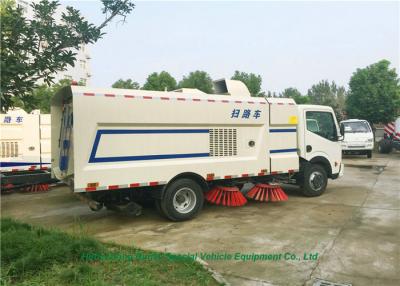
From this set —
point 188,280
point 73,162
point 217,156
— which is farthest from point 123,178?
point 188,280

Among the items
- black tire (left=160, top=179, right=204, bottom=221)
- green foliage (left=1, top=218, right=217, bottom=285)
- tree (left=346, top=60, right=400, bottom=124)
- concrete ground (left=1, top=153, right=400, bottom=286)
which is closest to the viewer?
green foliage (left=1, top=218, right=217, bottom=285)

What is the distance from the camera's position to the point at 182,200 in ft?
22.7

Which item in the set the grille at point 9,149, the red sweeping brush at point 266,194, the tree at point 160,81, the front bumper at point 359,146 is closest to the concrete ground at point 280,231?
the red sweeping brush at point 266,194

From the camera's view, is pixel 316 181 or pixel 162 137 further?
pixel 316 181

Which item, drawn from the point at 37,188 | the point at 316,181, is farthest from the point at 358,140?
the point at 37,188

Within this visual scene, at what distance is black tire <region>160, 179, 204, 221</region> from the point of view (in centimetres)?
655

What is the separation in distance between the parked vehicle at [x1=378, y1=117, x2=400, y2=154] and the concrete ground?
402 inches

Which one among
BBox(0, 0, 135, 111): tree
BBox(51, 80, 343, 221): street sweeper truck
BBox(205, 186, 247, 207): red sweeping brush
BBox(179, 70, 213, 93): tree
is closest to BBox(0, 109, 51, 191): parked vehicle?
BBox(51, 80, 343, 221): street sweeper truck

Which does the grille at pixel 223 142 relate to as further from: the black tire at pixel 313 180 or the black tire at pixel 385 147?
the black tire at pixel 385 147

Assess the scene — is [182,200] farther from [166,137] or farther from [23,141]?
[23,141]

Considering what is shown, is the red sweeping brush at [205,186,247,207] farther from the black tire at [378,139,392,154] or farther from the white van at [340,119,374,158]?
the black tire at [378,139,392,154]

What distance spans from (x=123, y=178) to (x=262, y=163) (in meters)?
2.97

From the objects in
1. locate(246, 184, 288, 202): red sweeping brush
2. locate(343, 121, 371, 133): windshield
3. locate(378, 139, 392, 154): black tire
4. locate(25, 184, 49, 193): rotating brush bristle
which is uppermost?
locate(343, 121, 371, 133): windshield

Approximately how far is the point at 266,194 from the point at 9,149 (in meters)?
6.62
